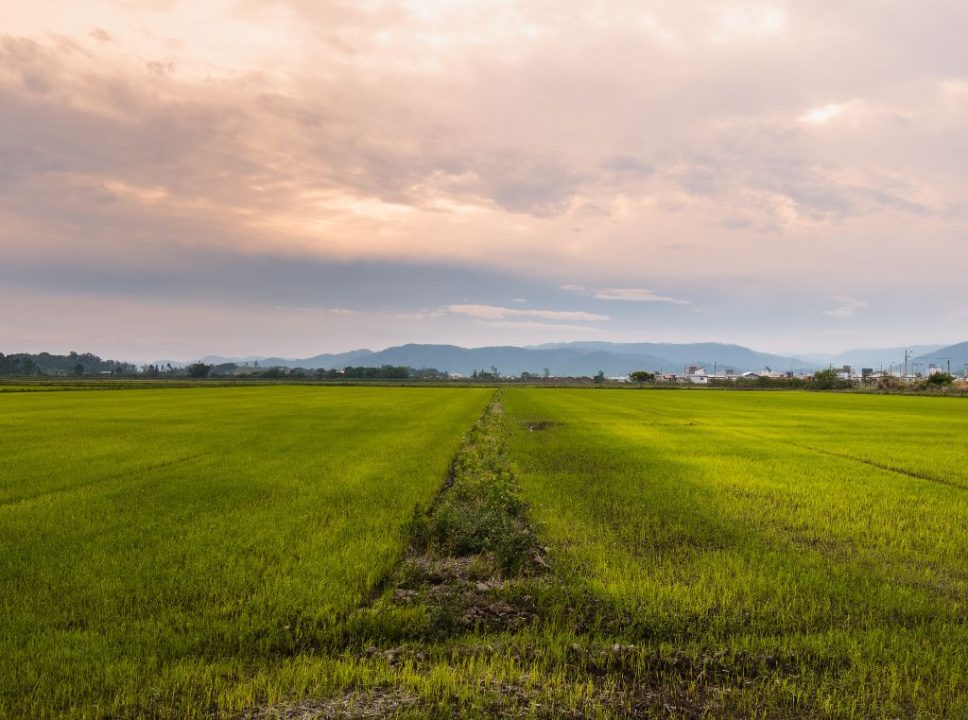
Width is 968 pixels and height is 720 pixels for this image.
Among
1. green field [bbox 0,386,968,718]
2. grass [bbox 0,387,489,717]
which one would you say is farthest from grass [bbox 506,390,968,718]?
grass [bbox 0,387,489,717]

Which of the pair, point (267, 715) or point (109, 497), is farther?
point (109, 497)

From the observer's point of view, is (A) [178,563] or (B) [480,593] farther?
(A) [178,563]

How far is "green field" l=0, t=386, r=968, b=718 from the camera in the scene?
482cm

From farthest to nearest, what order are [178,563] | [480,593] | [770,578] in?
[178,563]
[770,578]
[480,593]

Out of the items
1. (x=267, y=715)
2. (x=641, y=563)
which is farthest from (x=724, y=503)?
(x=267, y=715)

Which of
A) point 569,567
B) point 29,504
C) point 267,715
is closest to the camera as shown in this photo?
point 267,715

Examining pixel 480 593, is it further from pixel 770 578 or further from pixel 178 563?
pixel 178 563

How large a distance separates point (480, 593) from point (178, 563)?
4.47 meters

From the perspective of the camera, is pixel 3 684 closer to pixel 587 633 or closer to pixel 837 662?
pixel 587 633

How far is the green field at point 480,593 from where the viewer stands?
4824mm

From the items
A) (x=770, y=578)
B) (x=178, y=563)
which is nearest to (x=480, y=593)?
(x=770, y=578)

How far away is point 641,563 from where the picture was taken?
26.6 feet

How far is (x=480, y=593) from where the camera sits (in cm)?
720

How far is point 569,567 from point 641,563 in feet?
3.69
